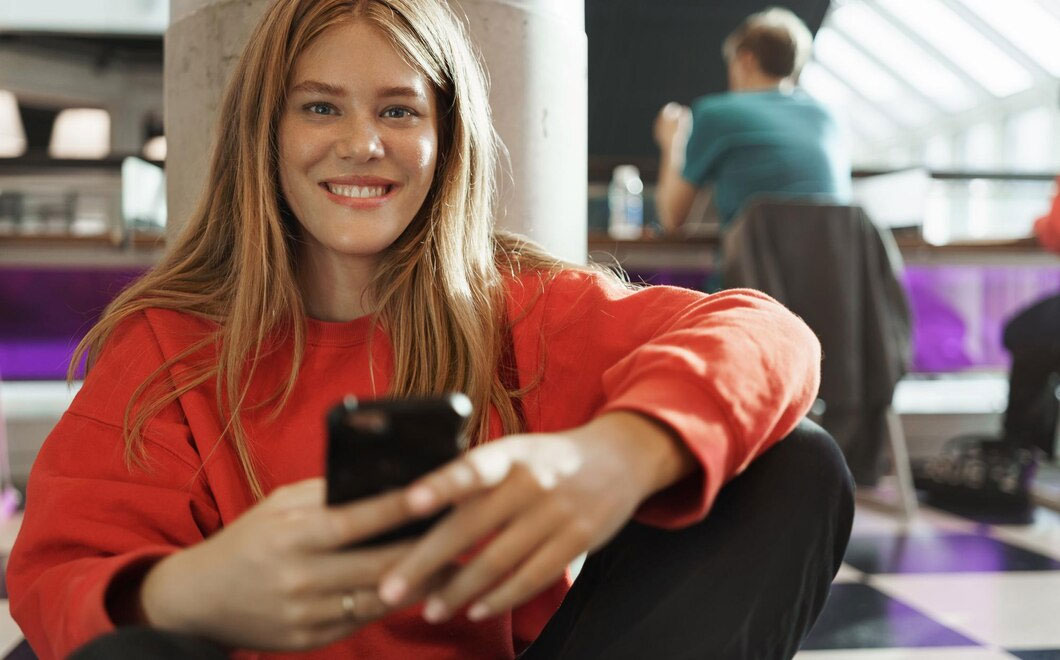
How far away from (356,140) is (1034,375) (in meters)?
2.58

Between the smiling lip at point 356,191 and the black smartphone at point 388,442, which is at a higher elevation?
the smiling lip at point 356,191

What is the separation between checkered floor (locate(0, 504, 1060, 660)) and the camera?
1.54 m

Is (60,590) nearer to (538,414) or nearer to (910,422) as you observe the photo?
(538,414)

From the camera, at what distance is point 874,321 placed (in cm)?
248

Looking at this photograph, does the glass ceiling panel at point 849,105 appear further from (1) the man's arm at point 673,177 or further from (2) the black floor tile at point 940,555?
(2) the black floor tile at point 940,555

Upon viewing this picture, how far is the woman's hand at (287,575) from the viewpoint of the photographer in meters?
0.56

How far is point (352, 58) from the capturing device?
987 millimetres

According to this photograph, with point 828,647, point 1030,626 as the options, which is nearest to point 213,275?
point 828,647

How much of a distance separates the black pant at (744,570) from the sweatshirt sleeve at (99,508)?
344 mm

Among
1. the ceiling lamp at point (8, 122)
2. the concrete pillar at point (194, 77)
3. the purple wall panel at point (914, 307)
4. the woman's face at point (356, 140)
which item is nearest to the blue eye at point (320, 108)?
the woman's face at point (356, 140)

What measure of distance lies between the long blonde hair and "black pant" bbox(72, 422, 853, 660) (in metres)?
0.26

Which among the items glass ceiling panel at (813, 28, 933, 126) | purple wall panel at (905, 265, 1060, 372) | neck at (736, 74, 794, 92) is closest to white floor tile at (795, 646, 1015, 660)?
neck at (736, 74, 794, 92)

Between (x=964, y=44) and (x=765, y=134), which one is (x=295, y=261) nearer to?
(x=765, y=134)

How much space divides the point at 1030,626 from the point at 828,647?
389 millimetres
